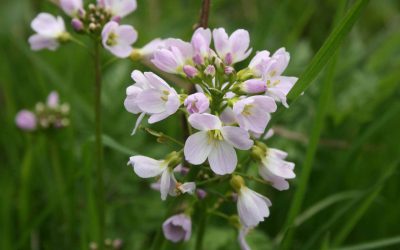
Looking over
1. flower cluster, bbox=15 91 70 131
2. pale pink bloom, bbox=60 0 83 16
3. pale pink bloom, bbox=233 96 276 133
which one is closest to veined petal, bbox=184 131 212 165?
pale pink bloom, bbox=233 96 276 133

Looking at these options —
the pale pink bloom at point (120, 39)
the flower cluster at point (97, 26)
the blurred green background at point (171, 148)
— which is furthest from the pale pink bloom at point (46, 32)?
the blurred green background at point (171, 148)

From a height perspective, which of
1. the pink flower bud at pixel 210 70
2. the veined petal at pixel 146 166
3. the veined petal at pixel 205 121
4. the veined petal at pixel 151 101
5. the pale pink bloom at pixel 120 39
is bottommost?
the veined petal at pixel 146 166

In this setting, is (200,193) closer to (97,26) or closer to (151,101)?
(151,101)

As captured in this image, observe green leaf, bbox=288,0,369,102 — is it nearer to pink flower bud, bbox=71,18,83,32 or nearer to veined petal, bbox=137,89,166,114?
veined petal, bbox=137,89,166,114

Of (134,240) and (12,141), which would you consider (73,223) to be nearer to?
(134,240)

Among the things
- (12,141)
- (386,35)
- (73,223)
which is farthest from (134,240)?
(386,35)

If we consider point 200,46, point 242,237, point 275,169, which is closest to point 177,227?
point 242,237

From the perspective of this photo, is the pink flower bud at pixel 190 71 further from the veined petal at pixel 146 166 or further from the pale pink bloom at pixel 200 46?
the veined petal at pixel 146 166
